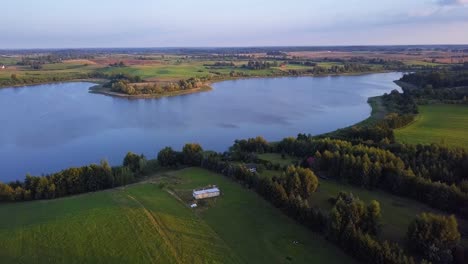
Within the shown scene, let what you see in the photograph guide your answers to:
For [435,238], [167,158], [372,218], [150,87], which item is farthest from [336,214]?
[150,87]

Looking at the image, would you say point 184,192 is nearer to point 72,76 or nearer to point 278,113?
point 278,113

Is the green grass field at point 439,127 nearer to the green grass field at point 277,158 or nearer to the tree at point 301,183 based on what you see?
the green grass field at point 277,158

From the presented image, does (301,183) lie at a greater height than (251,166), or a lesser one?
greater

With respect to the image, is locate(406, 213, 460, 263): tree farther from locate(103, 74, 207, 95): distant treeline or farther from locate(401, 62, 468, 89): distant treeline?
locate(103, 74, 207, 95): distant treeline

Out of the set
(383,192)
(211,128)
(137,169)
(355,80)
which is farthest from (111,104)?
(355,80)

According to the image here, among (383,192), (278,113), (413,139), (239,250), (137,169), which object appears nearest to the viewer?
(239,250)

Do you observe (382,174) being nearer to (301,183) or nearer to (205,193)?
(301,183)
